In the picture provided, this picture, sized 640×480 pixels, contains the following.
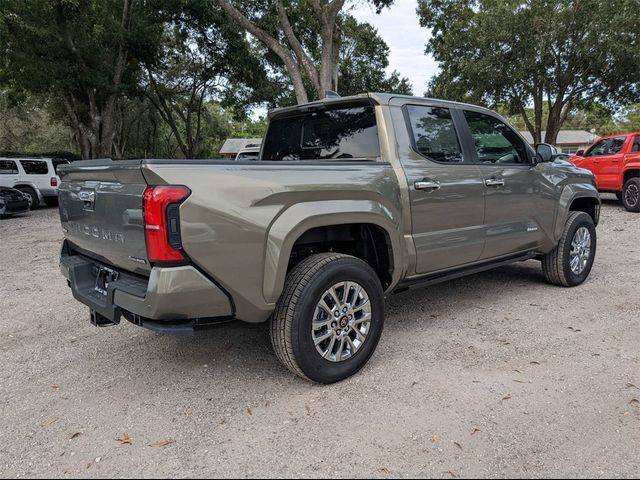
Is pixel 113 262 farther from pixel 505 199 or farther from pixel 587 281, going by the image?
pixel 587 281

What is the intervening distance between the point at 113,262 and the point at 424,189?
223 cm

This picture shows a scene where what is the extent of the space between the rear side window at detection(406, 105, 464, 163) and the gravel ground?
1.46 m

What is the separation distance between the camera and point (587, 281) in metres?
5.50

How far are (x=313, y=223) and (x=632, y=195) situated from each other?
1095 cm

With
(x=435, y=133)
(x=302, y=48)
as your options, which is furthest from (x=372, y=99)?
(x=302, y=48)

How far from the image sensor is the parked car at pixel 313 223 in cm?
256

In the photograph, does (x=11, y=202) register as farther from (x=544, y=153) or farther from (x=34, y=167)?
(x=544, y=153)

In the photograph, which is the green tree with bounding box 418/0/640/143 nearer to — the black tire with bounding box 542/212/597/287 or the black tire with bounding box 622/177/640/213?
the black tire with bounding box 622/177/640/213

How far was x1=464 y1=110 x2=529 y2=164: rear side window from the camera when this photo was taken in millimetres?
4277

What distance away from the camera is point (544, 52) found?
17.8 meters

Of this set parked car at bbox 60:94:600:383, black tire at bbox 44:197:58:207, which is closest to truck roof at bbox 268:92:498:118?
parked car at bbox 60:94:600:383

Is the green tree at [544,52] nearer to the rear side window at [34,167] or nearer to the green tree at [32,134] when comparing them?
the rear side window at [34,167]

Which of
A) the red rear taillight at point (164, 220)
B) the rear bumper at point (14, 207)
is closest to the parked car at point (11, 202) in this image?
the rear bumper at point (14, 207)

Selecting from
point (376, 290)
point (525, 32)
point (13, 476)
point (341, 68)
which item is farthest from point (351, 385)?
point (341, 68)
